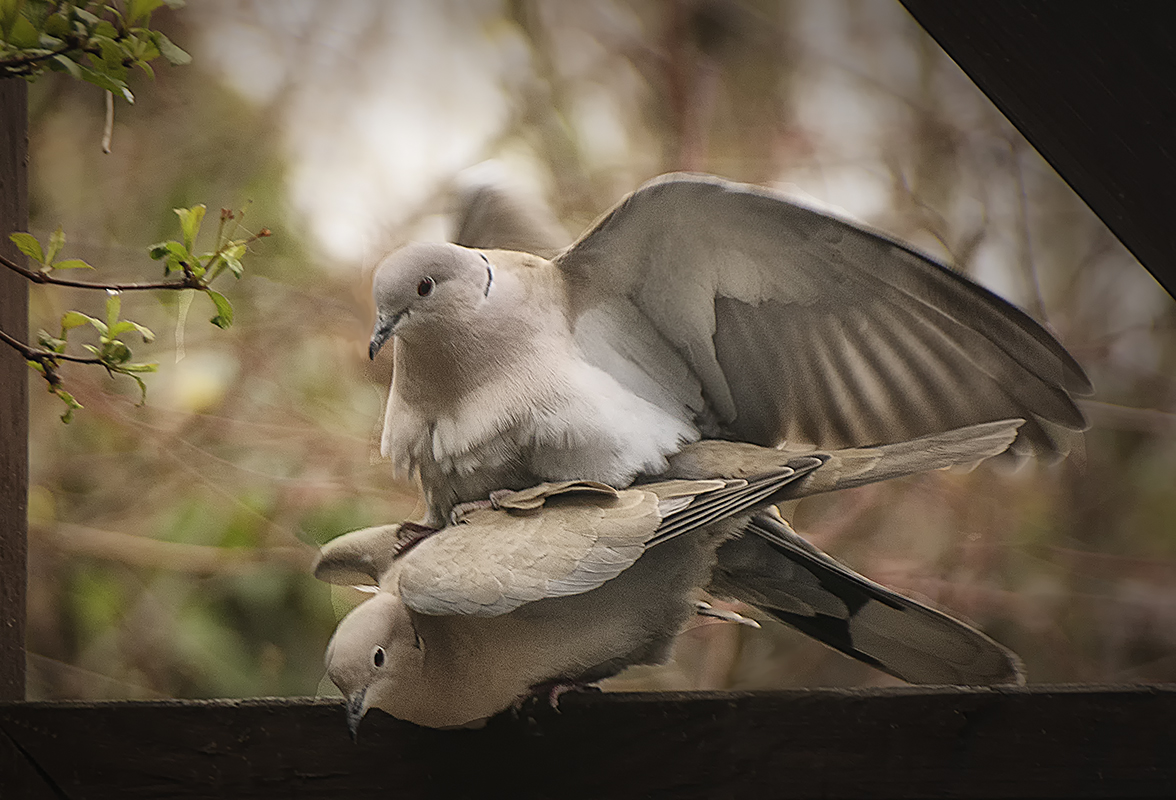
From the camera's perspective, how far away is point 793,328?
19.9 inches

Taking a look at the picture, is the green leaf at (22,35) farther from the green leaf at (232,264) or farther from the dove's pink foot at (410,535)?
the dove's pink foot at (410,535)

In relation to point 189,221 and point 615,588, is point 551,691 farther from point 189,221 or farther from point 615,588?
point 189,221

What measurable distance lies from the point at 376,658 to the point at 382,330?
171mm

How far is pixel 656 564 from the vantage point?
0.49 meters

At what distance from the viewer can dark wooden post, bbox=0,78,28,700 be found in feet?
1.90

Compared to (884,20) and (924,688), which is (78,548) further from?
(884,20)

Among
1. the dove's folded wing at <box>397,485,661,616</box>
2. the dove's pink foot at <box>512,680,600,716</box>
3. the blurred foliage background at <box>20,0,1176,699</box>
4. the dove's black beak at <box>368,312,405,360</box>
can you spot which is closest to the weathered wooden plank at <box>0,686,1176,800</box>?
the dove's pink foot at <box>512,680,600,716</box>

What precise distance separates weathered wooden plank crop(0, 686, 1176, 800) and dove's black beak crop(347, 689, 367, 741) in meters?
0.07

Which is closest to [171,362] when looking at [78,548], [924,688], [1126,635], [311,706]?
[78,548]

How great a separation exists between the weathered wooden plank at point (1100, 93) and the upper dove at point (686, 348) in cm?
7

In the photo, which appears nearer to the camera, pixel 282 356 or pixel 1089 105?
pixel 1089 105

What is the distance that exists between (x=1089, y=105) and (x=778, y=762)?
1.22 feet

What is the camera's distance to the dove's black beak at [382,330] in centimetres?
45

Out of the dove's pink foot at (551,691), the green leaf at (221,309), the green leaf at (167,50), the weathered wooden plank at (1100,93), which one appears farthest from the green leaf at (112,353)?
the weathered wooden plank at (1100,93)
